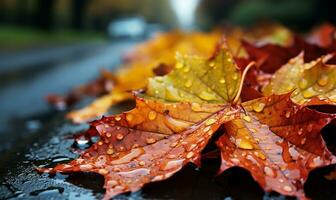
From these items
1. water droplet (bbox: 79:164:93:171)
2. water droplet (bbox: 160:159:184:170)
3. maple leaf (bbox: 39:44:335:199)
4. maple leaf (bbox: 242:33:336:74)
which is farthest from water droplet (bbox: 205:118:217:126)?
maple leaf (bbox: 242:33:336:74)

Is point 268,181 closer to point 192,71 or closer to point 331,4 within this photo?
point 192,71

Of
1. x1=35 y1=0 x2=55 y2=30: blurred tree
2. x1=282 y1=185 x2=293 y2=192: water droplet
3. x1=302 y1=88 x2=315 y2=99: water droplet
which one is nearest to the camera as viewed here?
x1=282 y1=185 x2=293 y2=192: water droplet

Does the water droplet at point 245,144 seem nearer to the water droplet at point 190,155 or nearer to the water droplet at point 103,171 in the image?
the water droplet at point 190,155

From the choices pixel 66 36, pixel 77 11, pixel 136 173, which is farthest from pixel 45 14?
pixel 136 173

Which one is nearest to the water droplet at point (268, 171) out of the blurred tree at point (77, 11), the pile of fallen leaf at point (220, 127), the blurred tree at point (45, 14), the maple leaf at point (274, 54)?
the pile of fallen leaf at point (220, 127)

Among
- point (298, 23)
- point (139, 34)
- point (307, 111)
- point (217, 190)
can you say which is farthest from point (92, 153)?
point (139, 34)

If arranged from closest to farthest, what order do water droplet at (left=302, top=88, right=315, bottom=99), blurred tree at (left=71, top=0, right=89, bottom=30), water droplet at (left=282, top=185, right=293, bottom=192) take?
water droplet at (left=282, top=185, right=293, bottom=192) → water droplet at (left=302, top=88, right=315, bottom=99) → blurred tree at (left=71, top=0, right=89, bottom=30)

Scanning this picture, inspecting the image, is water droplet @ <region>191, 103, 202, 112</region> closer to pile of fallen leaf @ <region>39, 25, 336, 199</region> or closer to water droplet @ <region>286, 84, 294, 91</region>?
pile of fallen leaf @ <region>39, 25, 336, 199</region>

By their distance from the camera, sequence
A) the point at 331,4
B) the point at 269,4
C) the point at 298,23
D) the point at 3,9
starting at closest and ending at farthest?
the point at 331,4 → the point at 298,23 → the point at 269,4 → the point at 3,9
